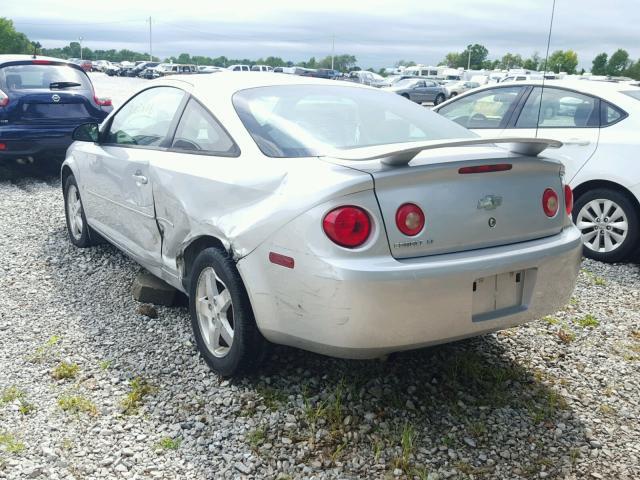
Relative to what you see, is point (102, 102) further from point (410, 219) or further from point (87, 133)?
point (410, 219)

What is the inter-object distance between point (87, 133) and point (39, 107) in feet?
13.5

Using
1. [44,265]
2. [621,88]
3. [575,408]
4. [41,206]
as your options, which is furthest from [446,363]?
[41,206]

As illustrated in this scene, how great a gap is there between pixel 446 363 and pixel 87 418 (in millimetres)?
1916

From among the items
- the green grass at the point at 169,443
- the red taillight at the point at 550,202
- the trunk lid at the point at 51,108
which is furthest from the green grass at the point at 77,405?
the trunk lid at the point at 51,108

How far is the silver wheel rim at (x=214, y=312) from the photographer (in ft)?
11.5

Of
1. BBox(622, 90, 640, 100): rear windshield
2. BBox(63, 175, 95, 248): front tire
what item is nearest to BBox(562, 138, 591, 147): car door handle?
BBox(622, 90, 640, 100): rear windshield

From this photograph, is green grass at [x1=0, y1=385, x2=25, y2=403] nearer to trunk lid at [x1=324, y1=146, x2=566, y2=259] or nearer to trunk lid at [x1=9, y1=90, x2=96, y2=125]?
trunk lid at [x1=324, y1=146, x2=566, y2=259]

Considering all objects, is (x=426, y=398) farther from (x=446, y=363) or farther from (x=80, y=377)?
(x=80, y=377)

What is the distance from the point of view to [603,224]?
6.10 meters

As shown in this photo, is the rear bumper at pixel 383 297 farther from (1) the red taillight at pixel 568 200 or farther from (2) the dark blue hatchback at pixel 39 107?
(2) the dark blue hatchback at pixel 39 107

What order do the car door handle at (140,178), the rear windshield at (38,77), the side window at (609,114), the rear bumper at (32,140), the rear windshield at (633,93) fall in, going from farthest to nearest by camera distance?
the rear windshield at (38,77) < the rear bumper at (32,140) < the rear windshield at (633,93) < the side window at (609,114) < the car door handle at (140,178)

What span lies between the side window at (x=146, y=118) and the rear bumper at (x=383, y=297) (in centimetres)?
146

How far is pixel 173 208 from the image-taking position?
3842 millimetres

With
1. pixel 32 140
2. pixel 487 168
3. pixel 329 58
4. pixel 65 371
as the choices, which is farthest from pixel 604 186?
pixel 329 58
